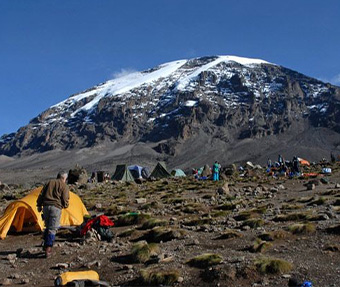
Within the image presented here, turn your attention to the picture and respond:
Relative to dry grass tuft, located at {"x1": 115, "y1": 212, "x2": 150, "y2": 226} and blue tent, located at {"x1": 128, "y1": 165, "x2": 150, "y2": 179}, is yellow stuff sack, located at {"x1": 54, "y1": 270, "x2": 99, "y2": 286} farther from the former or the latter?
blue tent, located at {"x1": 128, "y1": 165, "x2": 150, "y2": 179}

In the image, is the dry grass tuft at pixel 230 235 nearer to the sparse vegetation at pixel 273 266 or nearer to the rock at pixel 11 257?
the sparse vegetation at pixel 273 266

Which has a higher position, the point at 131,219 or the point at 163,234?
the point at 131,219

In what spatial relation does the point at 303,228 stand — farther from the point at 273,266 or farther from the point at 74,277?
the point at 74,277

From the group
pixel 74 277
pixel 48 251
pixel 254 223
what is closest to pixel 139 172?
pixel 254 223

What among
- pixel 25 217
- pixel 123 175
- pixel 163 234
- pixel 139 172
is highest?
pixel 139 172

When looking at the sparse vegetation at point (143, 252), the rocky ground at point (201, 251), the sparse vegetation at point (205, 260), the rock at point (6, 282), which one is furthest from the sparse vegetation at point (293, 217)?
the rock at point (6, 282)

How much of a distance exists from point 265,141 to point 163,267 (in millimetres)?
196162

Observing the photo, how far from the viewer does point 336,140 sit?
18038cm

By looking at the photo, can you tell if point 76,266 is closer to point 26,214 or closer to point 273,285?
point 273,285

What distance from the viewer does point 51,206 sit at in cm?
1100

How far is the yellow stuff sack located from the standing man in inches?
97.4

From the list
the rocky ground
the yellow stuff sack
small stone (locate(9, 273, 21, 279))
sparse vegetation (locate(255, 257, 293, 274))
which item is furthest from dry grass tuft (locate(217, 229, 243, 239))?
small stone (locate(9, 273, 21, 279))

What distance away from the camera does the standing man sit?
10844 mm

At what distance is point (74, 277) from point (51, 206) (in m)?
3.00
